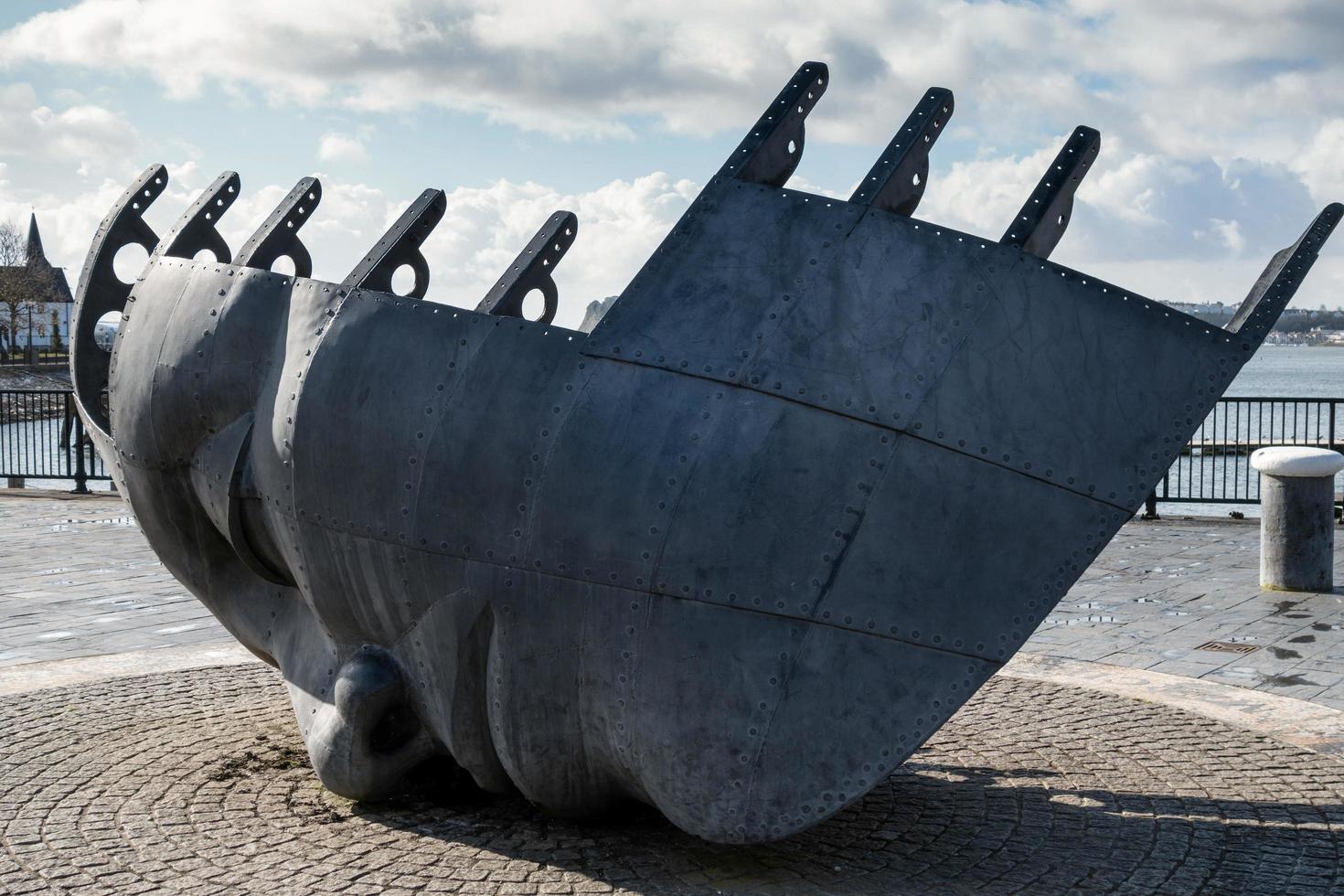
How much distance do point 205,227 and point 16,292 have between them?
218ft

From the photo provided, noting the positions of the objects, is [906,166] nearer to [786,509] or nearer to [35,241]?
[786,509]

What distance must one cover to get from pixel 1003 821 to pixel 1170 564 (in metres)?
8.77

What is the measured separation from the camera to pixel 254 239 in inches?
255

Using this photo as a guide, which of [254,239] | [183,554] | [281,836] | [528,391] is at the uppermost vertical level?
[254,239]

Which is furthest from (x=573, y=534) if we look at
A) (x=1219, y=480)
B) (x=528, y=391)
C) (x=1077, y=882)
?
(x=1219, y=480)

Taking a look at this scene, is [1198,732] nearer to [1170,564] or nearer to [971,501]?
[971,501]

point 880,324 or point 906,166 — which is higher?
point 906,166

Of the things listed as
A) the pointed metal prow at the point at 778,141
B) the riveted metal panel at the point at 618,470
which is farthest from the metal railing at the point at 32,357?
the pointed metal prow at the point at 778,141

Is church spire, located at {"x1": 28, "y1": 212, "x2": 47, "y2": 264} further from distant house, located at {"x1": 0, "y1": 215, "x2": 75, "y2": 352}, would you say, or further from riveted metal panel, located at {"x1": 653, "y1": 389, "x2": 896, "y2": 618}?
riveted metal panel, located at {"x1": 653, "y1": 389, "x2": 896, "y2": 618}

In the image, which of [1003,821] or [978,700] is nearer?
[1003,821]

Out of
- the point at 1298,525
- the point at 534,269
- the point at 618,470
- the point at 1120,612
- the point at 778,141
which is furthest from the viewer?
the point at 1298,525

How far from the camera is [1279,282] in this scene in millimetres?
5008

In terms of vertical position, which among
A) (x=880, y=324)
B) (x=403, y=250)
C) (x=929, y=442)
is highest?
(x=403, y=250)

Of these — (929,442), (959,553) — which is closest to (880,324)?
(929,442)
